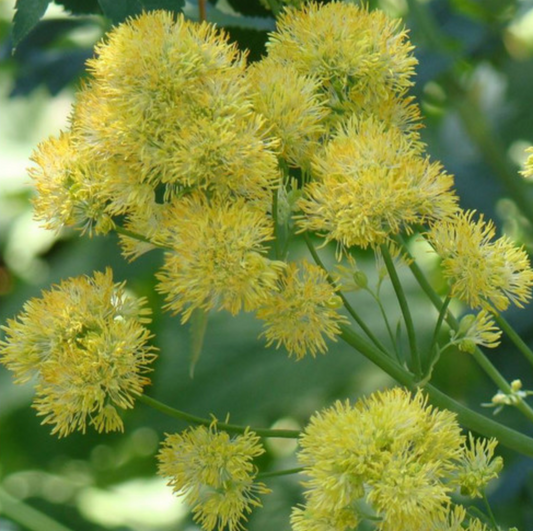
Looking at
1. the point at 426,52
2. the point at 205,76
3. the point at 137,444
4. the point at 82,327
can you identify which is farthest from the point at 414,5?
the point at 137,444

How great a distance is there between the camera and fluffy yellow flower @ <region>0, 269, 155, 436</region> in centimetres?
138

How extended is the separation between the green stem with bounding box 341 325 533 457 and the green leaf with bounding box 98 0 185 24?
1.66 feet

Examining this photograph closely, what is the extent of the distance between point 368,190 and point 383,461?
1.05 ft

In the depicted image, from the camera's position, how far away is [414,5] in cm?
212

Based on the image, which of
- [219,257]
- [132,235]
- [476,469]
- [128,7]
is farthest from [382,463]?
[128,7]

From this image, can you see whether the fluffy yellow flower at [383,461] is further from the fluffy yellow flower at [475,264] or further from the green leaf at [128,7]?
the green leaf at [128,7]

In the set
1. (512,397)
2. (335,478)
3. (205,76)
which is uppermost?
(205,76)

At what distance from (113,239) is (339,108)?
5.04 ft

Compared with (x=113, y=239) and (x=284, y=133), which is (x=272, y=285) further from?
(x=113, y=239)

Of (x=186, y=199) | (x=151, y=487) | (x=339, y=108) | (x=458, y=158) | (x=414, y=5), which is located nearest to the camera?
(x=186, y=199)

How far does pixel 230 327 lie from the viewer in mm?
2887

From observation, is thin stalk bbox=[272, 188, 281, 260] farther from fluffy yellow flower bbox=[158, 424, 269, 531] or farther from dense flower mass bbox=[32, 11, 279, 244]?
fluffy yellow flower bbox=[158, 424, 269, 531]

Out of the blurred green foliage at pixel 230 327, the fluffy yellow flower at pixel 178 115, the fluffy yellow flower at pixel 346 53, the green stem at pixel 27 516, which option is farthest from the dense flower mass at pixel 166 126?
the green stem at pixel 27 516

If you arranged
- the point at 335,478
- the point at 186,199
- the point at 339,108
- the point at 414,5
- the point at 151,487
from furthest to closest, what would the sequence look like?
1. the point at 151,487
2. the point at 414,5
3. the point at 339,108
4. the point at 186,199
5. the point at 335,478
